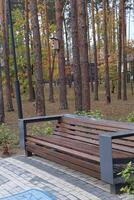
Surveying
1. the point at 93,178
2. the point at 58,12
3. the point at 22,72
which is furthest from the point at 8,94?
the point at 93,178

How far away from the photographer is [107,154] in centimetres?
589

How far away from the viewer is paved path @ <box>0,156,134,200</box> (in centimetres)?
620

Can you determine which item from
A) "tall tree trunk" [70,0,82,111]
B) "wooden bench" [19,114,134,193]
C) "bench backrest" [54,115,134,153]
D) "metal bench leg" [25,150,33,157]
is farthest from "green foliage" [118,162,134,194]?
"tall tree trunk" [70,0,82,111]

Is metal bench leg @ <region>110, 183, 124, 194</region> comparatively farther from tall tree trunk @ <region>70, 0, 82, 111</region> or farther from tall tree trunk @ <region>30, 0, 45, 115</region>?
tall tree trunk @ <region>70, 0, 82, 111</region>

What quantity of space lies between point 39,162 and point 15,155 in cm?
115

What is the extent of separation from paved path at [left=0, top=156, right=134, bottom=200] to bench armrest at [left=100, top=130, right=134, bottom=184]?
305 mm

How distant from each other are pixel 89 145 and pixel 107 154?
1.48 m

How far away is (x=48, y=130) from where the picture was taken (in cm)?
1019

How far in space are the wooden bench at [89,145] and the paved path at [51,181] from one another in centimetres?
20

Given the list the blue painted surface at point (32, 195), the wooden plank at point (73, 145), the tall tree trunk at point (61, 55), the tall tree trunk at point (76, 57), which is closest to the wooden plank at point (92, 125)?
the wooden plank at point (73, 145)

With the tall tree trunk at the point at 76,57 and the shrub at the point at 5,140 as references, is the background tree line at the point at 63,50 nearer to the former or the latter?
the tall tree trunk at the point at 76,57

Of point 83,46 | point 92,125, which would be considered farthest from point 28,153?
point 83,46

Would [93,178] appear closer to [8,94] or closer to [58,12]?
[58,12]

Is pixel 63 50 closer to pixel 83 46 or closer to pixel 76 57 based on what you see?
pixel 76 57
